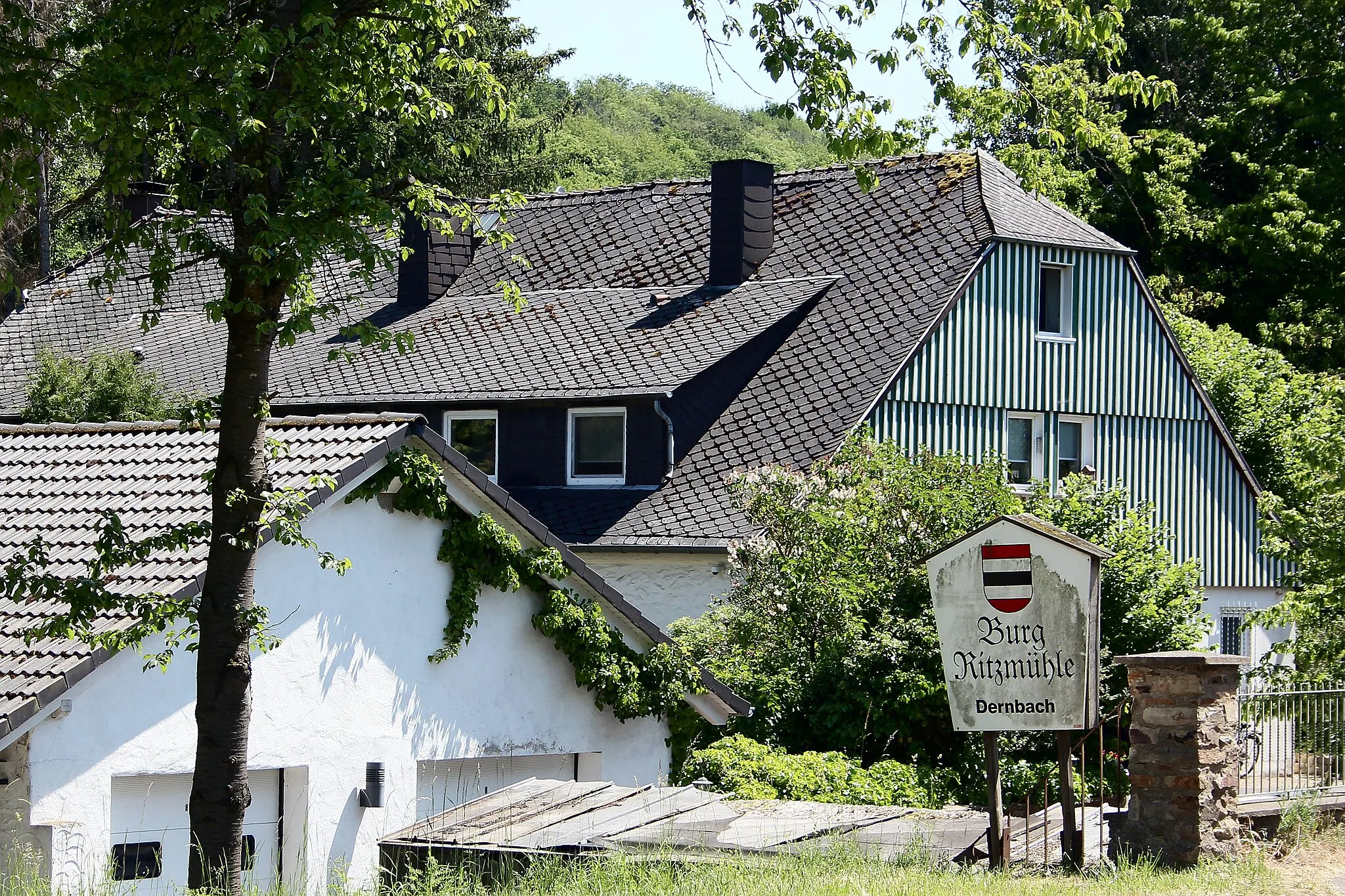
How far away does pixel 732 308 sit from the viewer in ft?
99.4

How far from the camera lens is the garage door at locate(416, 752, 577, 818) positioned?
1580 centimetres

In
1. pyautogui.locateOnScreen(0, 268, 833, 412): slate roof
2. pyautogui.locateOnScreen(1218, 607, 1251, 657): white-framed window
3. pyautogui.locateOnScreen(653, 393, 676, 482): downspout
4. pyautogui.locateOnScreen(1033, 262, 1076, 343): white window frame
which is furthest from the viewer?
pyautogui.locateOnScreen(1218, 607, 1251, 657): white-framed window

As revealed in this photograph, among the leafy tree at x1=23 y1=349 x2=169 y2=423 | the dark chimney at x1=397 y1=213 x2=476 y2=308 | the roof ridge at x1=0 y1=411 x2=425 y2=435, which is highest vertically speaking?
the dark chimney at x1=397 y1=213 x2=476 y2=308

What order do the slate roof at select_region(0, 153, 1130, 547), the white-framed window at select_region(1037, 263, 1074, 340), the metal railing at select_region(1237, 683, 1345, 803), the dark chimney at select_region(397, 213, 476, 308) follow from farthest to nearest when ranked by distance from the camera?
the dark chimney at select_region(397, 213, 476, 308) < the white-framed window at select_region(1037, 263, 1074, 340) < the slate roof at select_region(0, 153, 1130, 547) < the metal railing at select_region(1237, 683, 1345, 803)

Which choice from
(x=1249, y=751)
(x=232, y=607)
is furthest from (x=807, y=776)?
(x=232, y=607)

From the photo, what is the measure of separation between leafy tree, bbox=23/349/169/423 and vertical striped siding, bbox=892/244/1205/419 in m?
12.0

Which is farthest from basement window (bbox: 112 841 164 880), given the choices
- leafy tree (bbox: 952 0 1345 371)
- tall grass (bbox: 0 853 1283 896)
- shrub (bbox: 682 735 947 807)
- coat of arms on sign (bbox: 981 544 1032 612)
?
leafy tree (bbox: 952 0 1345 371)

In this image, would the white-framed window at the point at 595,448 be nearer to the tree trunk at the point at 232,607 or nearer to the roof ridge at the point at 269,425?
the roof ridge at the point at 269,425

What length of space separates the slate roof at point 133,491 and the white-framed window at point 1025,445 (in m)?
13.9

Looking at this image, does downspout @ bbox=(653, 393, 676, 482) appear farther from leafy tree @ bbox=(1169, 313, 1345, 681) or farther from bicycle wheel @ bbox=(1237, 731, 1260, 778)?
bicycle wheel @ bbox=(1237, 731, 1260, 778)

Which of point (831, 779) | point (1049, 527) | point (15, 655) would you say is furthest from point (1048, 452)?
point (15, 655)

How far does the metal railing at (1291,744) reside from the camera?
1780 cm

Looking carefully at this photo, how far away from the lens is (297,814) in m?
14.9

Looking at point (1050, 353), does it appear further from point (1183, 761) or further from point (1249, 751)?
point (1183, 761)
